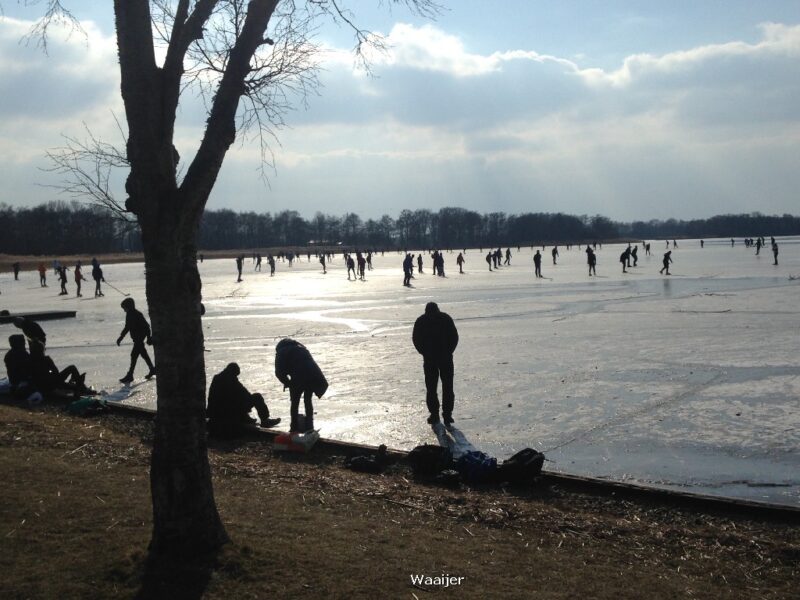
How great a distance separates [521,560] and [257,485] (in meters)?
2.92

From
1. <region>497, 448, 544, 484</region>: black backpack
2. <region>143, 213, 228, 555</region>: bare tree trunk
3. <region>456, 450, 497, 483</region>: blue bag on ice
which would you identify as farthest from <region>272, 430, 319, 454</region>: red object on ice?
<region>143, 213, 228, 555</region>: bare tree trunk

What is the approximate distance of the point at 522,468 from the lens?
7.16 meters

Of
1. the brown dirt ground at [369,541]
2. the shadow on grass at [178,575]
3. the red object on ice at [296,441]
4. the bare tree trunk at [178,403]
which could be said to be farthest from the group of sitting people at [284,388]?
the shadow on grass at [178,575]

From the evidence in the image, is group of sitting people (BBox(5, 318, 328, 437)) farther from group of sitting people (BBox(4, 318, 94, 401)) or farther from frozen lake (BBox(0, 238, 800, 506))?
group of sitting people (BBox(4, 318, 94, 401))

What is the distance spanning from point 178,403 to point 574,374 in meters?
9.05

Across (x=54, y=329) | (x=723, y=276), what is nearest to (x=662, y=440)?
(x=54, y=329)

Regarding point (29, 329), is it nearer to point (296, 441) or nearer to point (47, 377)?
point (47, 377)

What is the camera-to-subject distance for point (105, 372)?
575 inches

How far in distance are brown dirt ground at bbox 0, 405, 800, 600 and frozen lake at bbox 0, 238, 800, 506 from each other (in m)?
1.25

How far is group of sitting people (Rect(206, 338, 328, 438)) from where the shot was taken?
9.36 metres

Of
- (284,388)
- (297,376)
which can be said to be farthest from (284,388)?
(297,376)

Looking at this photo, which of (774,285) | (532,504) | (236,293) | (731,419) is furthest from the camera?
(236,293)

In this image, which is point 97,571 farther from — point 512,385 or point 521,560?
point 512,385

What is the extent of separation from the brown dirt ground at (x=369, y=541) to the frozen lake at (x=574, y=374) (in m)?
1.25
